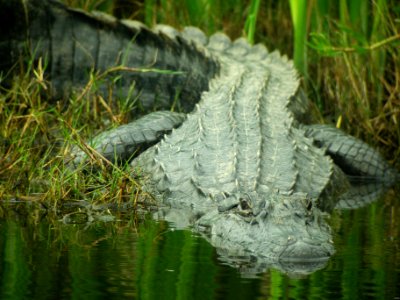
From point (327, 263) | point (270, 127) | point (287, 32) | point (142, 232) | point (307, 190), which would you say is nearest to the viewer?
point (327, 263)

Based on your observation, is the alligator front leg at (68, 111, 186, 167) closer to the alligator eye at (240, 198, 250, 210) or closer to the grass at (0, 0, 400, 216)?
the grass at (0, 0, 400, 216)

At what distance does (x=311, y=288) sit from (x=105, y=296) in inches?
34.2

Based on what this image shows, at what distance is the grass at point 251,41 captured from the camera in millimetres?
6020

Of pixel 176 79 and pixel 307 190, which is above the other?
pixel 176 79

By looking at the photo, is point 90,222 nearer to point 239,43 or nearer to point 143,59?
point 143,59

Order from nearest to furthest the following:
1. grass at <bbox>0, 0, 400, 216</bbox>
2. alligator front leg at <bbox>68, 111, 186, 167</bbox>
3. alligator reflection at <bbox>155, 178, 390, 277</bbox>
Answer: alligator reflection at <bbox>155, 178, 390, 277</bbox>
grass at <bbox>0, 0, 400, 216</bbox>
alligator front leg at <bbox>68, 111, 186, 167</bbox>

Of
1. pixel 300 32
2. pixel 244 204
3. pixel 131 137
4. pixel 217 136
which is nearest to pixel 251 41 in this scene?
pixel 300 32

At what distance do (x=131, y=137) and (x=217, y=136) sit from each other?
2.34ft

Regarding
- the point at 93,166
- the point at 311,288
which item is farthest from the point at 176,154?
the point at 311,288

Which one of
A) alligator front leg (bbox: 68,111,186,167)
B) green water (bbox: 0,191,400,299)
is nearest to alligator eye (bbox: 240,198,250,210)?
green water (bbox: 0,191,400,299)

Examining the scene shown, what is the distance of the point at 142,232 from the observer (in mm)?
5176

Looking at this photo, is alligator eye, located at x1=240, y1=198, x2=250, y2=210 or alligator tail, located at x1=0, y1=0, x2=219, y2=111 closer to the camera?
alligator eye, located at x1=240, y1=198, x2=250, y2=210

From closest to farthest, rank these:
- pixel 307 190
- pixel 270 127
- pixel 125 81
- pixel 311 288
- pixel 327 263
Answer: pixel 311 288 < pixel 327 263 < pixel 307 190 < pixel 270 127 < pixel 125 81

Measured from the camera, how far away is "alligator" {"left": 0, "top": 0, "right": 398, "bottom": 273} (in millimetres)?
5020
